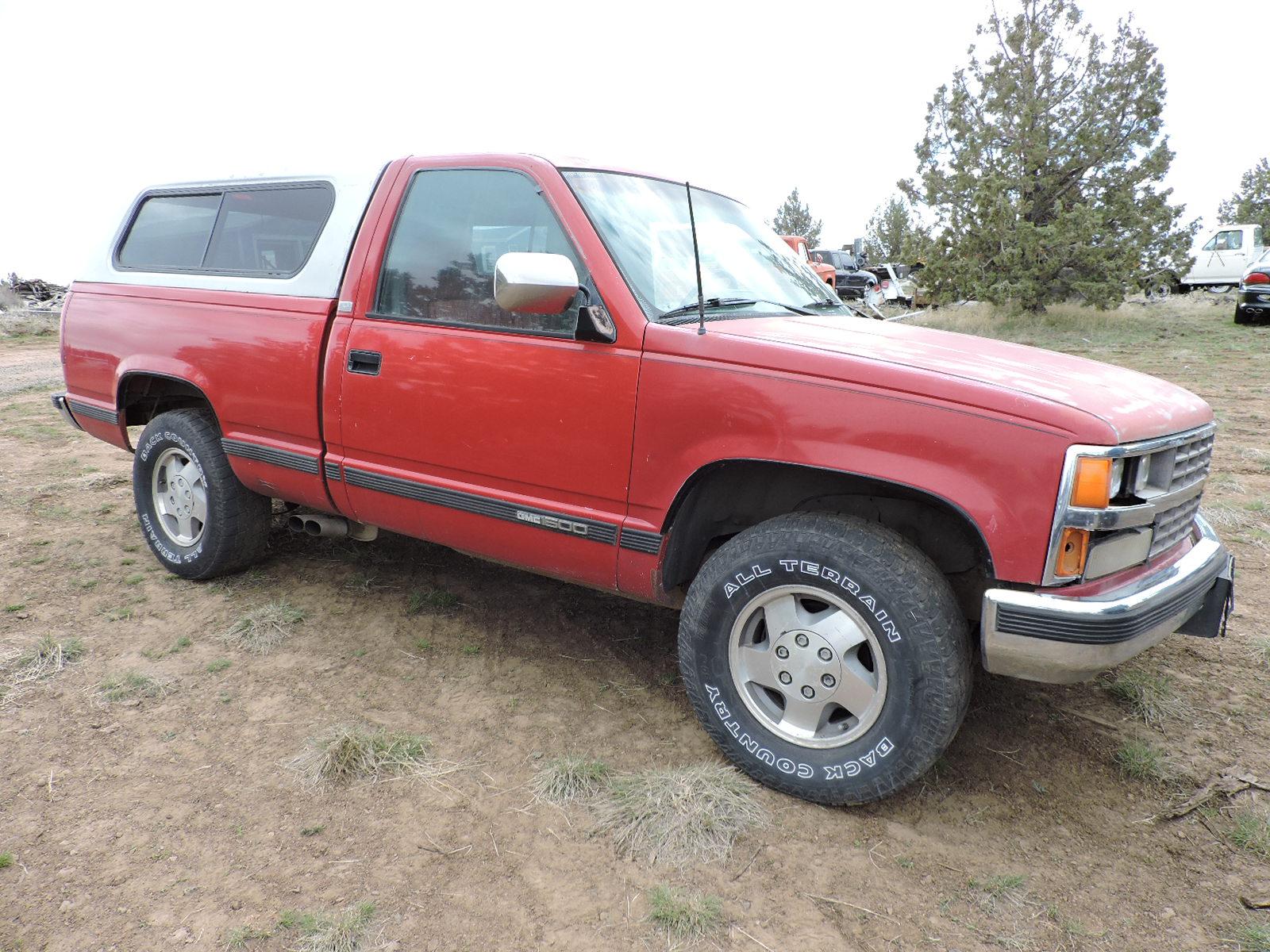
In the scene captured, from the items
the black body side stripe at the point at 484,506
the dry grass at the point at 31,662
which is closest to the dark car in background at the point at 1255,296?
the black body side stripe at the point at 484,506

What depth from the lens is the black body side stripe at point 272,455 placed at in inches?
142

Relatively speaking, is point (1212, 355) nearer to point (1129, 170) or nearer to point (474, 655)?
point (1129, 170)

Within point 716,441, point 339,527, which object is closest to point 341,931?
point 716,441

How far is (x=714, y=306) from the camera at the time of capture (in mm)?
2988

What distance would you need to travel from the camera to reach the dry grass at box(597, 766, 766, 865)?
246 centimetres

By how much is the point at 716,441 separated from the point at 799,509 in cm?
44

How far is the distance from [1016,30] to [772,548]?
17.9 m

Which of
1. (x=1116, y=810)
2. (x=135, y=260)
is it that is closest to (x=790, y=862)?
(x=1116, y=810)

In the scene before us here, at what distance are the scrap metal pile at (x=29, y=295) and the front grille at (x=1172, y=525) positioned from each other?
24058mm

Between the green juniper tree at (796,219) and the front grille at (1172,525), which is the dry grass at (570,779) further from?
the green juniper tree at (796,219)

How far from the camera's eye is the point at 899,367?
7.96 feet

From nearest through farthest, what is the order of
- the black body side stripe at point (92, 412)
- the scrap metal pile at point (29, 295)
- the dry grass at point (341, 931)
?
the dry grass at point (341, 931) → the black body side stripe at point (92, 412) → the scrap metal pile at point (29, 295)

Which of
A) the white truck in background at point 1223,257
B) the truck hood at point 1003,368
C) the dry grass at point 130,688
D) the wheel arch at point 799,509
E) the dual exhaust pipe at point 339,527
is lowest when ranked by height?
the dry grass at point 130,688

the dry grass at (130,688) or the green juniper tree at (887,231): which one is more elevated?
the green juniper tree at (887,231)
